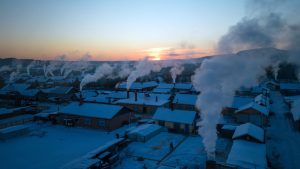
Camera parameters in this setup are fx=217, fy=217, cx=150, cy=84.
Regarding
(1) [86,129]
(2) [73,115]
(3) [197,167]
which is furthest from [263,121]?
(2) [73,115]

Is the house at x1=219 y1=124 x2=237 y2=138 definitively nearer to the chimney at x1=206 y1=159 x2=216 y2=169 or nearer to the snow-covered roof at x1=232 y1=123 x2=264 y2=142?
the snow-covered roof at x1=232 y1=123 x2=264 y2=142

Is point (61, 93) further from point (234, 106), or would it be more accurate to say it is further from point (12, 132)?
point (234, 106)

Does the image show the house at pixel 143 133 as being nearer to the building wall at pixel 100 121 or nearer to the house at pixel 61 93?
the building wall at pixel 100 121

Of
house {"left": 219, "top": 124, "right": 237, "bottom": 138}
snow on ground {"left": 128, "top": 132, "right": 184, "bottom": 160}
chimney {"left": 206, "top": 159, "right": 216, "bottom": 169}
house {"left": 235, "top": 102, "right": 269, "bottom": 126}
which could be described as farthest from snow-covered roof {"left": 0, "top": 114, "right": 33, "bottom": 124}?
house {"left": 235, "top": 102, "right": 269, "bottom": 126}

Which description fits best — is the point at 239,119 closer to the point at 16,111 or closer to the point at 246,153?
the point at 246,153

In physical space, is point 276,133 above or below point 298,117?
below

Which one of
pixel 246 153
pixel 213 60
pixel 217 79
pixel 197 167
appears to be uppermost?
pixel 213 60

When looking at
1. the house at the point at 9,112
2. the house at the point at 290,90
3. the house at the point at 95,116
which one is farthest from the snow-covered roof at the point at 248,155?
the house at the point at 290,90
